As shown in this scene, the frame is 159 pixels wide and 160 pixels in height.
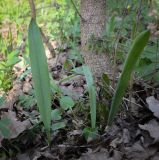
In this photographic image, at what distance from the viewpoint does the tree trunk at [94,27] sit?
1.54 m

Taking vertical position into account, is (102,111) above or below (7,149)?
above

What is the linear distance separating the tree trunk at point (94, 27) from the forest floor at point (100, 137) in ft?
0.63

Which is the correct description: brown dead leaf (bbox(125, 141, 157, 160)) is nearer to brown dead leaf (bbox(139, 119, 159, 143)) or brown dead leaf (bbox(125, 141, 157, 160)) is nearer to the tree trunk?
brown dead leaf (bbox(139, 119, 159, 143))

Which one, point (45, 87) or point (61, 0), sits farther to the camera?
point (61, 0)

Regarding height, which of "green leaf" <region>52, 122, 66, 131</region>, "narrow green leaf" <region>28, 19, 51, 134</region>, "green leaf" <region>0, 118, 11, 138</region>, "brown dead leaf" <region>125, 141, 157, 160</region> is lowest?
"brown dead leaf" <region>125, 141, 157, 160</region>

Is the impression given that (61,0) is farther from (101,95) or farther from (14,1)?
(101,95)

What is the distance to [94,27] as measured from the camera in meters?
1.56

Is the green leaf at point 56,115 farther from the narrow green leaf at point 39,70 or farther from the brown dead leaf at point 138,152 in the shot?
the brown dead leaf at point 138,152

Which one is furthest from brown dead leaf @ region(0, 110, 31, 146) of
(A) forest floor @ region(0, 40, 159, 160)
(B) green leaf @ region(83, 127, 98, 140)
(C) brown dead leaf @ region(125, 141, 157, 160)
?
(C) brown dead leaf @ region(125, 141, 157, 160)

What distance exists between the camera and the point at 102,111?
1.24m

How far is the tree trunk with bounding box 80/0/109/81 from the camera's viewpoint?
154 centimetres

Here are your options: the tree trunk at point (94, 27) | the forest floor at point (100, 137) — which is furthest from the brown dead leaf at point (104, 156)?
the tree trunk at point (94, 27)

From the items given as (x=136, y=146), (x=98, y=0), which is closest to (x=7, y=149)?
(x=136, y=146)

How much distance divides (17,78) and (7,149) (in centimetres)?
81
